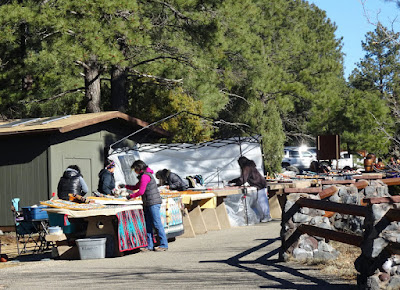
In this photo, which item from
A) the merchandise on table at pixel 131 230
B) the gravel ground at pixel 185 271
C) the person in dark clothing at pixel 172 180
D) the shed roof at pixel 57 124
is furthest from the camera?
the shed roof at pixel 57 124

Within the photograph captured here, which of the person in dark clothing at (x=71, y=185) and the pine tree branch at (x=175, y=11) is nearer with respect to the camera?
the person in dark clothing at (x=71, y=185)

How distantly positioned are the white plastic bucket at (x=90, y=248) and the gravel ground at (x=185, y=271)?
1.01ft

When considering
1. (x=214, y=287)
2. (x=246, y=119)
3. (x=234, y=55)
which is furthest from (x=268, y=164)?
(x=214, y=287)

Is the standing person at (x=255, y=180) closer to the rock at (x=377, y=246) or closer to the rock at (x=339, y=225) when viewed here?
the rock at (x=339, y=225)

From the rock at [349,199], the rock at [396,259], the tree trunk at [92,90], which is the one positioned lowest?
the rock at [396,259]

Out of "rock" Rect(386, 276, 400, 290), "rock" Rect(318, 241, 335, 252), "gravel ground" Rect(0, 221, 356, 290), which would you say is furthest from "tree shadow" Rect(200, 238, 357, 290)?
"rock" Rect(386, 276, 400, 290)

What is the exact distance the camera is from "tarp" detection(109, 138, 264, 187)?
21453 millimetres

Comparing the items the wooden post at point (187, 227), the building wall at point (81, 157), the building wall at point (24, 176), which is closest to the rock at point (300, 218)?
the wooden post at point (187, 227)

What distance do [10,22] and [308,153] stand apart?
31415mm

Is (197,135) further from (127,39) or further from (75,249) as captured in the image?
(75,249)

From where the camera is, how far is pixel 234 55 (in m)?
28.3

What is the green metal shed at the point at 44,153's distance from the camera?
19781 millimetres

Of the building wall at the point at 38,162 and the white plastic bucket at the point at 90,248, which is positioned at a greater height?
the building wall at the point at 38,162

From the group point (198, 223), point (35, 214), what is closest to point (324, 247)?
point (35, 214)
